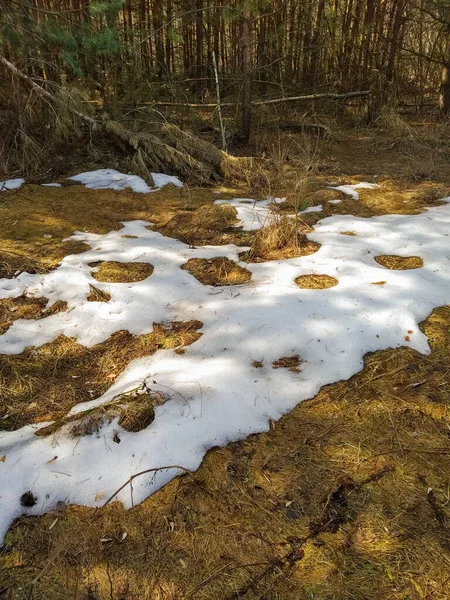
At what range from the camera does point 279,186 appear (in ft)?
16.1

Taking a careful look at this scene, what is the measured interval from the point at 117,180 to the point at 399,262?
12.0 feet

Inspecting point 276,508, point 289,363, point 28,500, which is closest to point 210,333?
point 289,363

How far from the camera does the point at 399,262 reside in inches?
114

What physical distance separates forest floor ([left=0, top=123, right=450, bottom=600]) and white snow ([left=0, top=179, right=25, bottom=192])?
294 centimetres

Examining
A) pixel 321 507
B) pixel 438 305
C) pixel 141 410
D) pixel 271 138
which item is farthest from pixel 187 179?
pixel 321 507

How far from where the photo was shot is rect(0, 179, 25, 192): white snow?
4638 millimetres

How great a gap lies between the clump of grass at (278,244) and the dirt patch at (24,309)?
143 centimetres

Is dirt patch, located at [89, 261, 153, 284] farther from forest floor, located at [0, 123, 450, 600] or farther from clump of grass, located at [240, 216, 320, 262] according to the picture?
clump of grass, located at [240, 216, 320, 262]

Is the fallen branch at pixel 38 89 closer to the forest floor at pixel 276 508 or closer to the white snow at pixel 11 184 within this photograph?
the white snow at pixel 11 184

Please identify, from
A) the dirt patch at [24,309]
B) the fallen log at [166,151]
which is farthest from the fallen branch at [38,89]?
the dirt patch at [24,309]

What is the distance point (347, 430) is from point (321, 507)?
378mm

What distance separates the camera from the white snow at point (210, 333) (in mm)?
1518

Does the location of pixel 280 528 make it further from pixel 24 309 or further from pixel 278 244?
pixel 278 244

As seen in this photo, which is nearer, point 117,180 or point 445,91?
point 117,180
